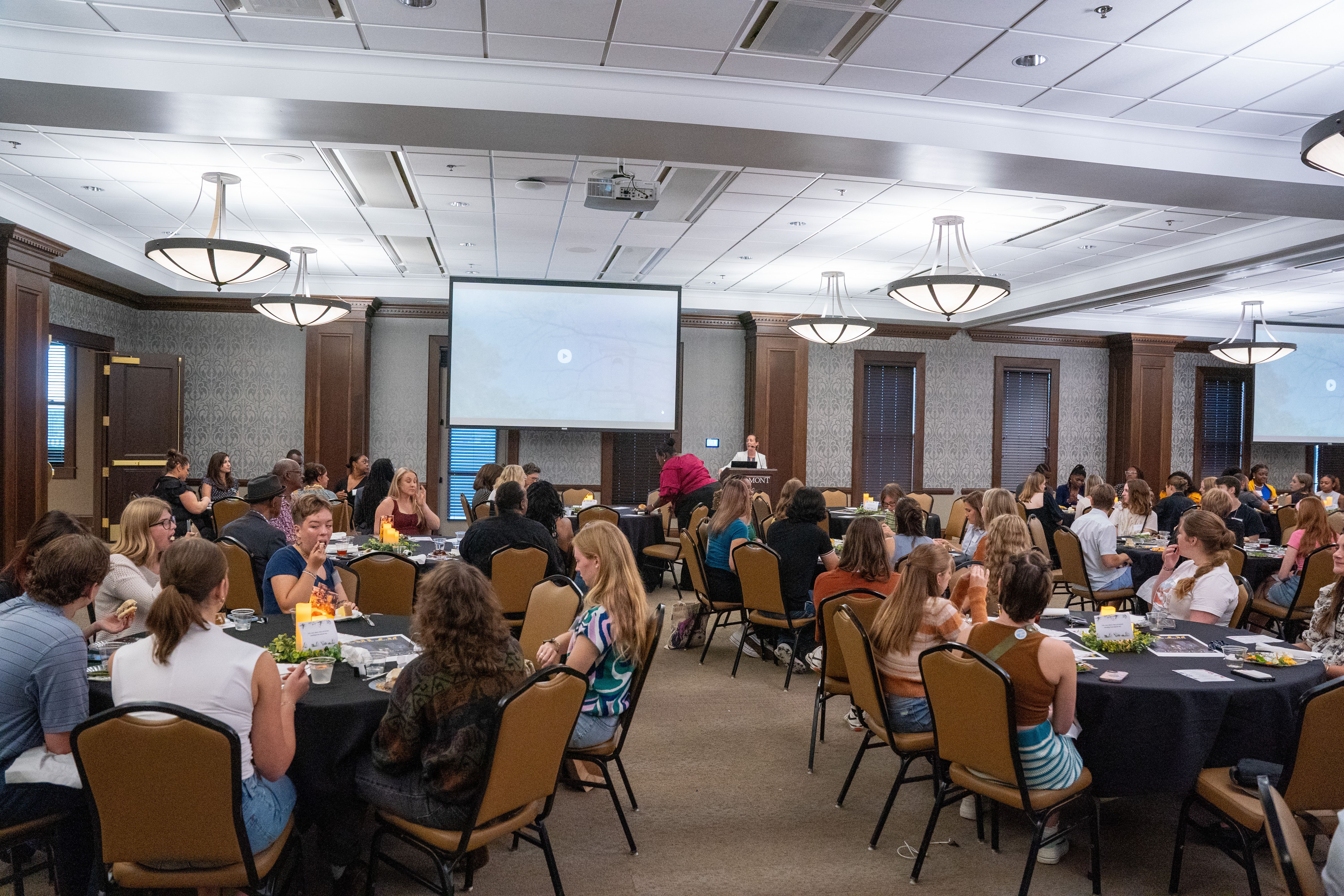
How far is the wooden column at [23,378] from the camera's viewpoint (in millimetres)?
7676

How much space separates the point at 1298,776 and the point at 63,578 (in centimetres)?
377

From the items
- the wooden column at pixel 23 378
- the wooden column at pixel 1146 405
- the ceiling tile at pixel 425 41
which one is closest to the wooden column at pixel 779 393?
the wooden column at pixel 1146 405

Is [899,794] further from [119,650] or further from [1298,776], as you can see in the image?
[119,650]

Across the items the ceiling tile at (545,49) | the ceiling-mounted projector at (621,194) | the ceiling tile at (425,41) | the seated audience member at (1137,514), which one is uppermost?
the ceiling tile at (545,49)

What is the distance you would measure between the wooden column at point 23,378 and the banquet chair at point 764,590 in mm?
6398

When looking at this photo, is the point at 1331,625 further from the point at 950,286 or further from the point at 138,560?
the point at 138,560

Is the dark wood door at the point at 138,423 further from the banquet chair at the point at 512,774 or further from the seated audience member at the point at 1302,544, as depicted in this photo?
the seated audience member at the point at 1302,544

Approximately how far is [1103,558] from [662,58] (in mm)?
4782

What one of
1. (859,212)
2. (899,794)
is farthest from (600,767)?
(859,212)

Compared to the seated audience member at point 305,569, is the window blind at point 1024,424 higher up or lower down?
higher up

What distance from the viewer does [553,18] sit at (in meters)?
4.21

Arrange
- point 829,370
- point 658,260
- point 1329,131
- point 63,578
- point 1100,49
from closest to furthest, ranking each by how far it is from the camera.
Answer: point 63,578, point 1329,131, point 1100,49, point 658,260, point 829,370

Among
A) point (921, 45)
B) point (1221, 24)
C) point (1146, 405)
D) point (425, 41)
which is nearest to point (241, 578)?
point (425, 41)

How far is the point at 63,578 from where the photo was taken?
256 centimetres
